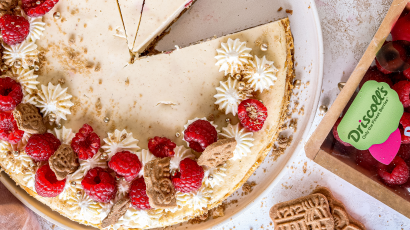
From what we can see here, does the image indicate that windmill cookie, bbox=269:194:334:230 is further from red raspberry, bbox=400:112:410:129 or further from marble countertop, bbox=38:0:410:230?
red raspberry, bbox=400:112:410:129

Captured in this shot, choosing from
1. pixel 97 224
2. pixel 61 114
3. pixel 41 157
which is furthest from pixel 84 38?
pixel 97 224

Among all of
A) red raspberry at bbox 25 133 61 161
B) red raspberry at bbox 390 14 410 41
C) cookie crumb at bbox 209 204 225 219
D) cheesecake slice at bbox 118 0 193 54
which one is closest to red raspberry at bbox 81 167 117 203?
red raspberry at bbox 25 133 61 161

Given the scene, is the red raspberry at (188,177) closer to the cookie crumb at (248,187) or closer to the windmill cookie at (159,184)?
the windmill cookie at (159,184)

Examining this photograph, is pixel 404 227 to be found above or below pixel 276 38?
below

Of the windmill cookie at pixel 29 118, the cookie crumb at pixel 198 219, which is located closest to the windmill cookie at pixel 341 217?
the cookie crumb at pixel 198 219

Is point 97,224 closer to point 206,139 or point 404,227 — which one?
point 206,139

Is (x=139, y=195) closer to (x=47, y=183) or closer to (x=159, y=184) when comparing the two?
(x=159, y=184)
